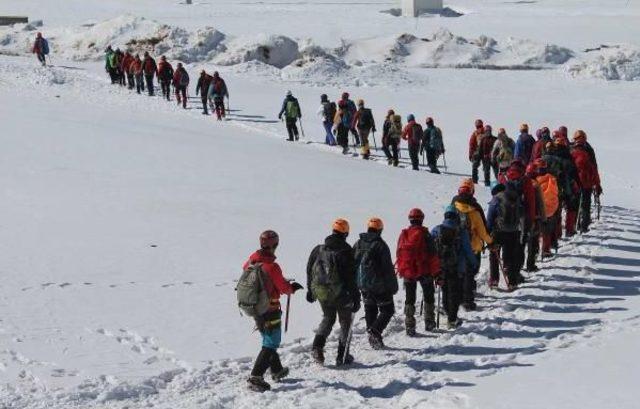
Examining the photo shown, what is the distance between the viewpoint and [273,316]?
8289 millimetres

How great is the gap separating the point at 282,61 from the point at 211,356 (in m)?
29.4

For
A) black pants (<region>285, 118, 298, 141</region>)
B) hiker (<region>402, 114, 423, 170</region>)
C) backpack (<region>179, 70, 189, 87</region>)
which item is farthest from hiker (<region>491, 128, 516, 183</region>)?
backpack (<region>179, 70, 189, 87</region>)

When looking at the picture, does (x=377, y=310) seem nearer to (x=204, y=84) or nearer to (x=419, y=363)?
(x=419, y=363)

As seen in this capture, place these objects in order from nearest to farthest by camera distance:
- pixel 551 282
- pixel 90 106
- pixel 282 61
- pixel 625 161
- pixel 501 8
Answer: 1. pixel 551 282
2. pixel 625 161
3. pixel 90 106
4. pixel 282 61
5. pixel 501 8

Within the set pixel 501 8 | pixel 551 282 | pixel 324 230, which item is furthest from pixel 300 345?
pixel 501 8

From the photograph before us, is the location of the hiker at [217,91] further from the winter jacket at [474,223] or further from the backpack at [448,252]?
the backpack at [448,252]

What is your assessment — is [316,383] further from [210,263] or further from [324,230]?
[324,230]

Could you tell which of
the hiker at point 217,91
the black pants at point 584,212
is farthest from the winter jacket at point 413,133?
the hiker at point 217,91

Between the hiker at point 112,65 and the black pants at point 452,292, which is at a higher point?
the hiker at point 112,65

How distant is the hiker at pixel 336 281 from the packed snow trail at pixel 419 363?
0.44 meters

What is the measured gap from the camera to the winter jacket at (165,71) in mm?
28172

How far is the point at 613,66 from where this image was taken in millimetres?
36156

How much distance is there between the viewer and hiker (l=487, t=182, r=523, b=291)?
11523 mm

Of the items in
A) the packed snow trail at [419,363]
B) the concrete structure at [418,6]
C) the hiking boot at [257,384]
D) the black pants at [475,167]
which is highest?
the concrete structure at [418,6]
